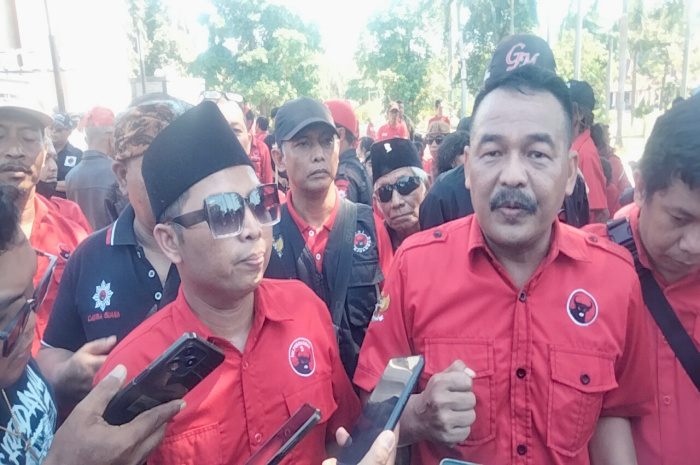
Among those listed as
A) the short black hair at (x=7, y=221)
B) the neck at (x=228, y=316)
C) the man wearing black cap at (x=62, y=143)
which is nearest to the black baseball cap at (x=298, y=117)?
the neck at (x=228, y=316)

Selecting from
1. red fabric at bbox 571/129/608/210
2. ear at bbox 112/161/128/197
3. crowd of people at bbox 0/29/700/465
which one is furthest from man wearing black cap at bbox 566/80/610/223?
ear at bbox 112/161/128/197

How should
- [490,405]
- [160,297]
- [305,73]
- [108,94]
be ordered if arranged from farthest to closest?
[305,73], [108,94], [160,297], [490,405]

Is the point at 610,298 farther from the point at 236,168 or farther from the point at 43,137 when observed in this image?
the point at 43,137

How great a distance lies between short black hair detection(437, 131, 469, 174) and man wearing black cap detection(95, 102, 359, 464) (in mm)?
2607

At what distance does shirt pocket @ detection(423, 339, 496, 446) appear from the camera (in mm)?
1904

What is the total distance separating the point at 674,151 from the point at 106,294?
2442 millimetres

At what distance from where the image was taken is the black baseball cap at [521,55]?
10.0 feet

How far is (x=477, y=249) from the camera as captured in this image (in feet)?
6.75

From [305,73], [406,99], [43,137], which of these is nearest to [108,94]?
[305,73]

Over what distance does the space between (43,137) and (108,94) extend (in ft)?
89.1

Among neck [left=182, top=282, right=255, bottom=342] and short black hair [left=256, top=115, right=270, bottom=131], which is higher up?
neck [left=182, top=282, right=255, bottom=342]

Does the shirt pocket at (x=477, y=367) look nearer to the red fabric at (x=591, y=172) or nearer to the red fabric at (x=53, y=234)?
the red fabric at (x=53, y=234)

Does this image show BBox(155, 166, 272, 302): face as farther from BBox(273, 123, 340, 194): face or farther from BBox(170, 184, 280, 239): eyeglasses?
BBox(273, 123, 340, 194): face

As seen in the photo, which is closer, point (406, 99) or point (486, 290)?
point (486, 290)
